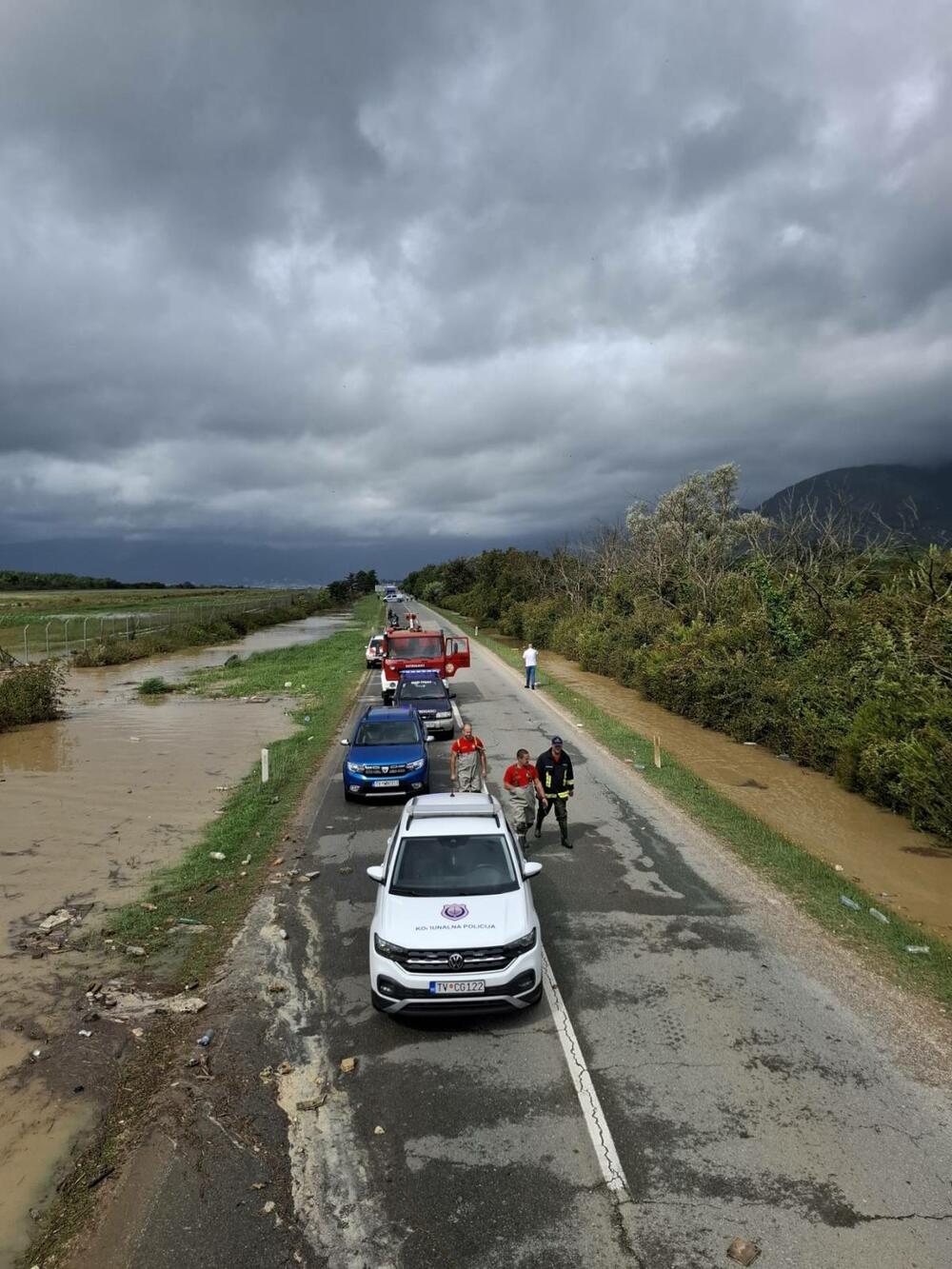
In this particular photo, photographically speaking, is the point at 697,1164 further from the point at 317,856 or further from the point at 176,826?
the point at 176,826

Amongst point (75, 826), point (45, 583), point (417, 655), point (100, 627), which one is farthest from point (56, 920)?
point (45, 583)

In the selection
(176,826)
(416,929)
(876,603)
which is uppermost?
(876,603)

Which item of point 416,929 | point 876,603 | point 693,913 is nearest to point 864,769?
point 876,603

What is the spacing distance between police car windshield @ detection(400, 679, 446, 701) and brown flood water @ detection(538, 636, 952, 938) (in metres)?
6.00

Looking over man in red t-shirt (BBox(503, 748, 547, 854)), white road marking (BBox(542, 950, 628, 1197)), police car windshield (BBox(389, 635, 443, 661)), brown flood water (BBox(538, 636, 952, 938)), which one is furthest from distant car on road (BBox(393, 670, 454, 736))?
white road marking (BBox(542, 950, 628, 1197))

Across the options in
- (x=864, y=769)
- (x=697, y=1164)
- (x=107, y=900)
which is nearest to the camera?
(x=697, y=1164)

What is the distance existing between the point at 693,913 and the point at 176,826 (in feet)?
28.3

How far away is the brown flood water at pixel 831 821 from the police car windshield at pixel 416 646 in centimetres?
667

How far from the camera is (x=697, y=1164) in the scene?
187 inches

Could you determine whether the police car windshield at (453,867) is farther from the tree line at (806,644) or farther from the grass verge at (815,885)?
the tree line at (806,644)

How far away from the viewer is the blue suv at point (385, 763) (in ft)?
43.4

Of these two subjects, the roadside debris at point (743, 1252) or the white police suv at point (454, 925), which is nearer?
the roadside debris at point (743, 1252)

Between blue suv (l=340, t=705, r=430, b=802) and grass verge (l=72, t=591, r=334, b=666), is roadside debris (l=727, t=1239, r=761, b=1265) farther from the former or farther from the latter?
grass verge (l=72, t=591, r=334, b=666)

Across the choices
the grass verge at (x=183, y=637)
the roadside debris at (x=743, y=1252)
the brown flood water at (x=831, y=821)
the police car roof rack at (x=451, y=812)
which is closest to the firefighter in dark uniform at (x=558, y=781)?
the police car roof rack at (x=451, y=812)
